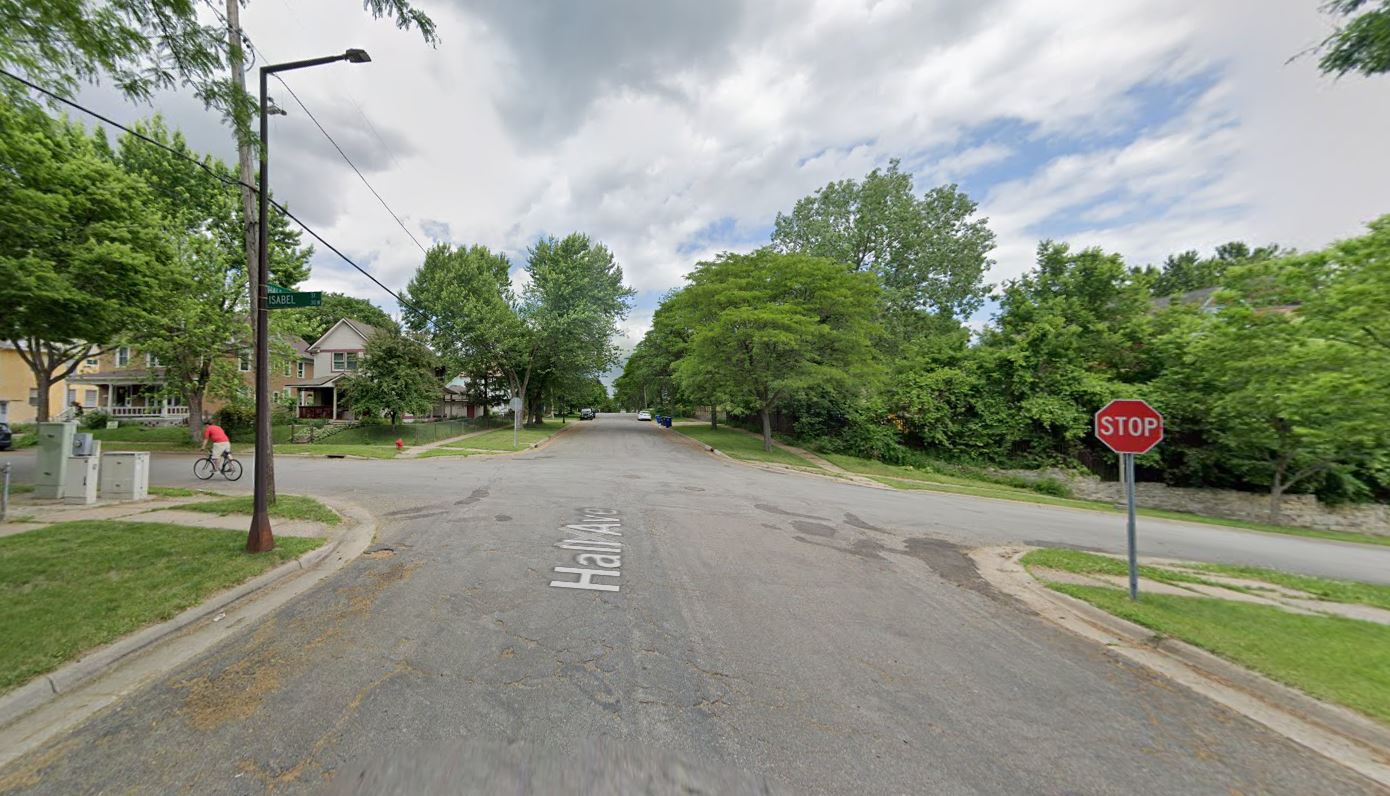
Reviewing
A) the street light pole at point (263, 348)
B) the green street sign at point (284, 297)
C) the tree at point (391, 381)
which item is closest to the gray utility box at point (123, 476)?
the street light pole at point (263, 348)

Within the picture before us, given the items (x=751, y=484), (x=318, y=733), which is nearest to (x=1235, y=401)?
(x=751, y=484)

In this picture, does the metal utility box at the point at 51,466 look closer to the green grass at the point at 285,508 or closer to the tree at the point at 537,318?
the green grass at the point at 285,508

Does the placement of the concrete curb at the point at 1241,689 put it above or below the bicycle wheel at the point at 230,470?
below

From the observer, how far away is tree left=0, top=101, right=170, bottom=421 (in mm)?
9156

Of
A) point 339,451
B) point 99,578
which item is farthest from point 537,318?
point 99,578

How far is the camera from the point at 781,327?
22.4 m

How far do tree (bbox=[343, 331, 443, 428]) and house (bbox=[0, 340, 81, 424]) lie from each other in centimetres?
2323

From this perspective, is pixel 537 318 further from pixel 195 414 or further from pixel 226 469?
pixel 226 469

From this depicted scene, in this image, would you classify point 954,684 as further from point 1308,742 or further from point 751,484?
point 751,484

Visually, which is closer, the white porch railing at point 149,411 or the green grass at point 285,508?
the green grass at point 285,508

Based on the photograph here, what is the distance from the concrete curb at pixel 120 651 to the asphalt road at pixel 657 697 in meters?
0.54

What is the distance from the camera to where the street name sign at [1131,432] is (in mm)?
5754

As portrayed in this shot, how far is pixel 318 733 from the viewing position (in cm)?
283

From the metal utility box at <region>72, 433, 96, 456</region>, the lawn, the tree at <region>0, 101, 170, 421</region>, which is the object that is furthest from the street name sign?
the metal utility box at <region>72, 433, 96, 456</region>
